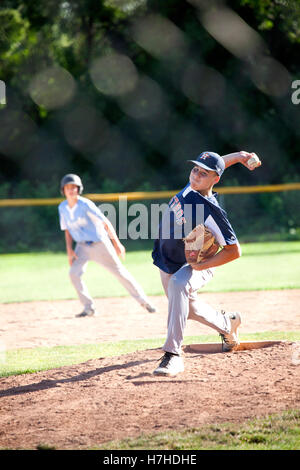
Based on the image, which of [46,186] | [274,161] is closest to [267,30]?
[274,161]

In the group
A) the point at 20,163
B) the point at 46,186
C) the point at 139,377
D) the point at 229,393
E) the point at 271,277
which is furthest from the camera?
the point at 20,163

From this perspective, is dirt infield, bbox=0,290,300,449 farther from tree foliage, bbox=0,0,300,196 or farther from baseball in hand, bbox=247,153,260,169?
tree foliage, bbox=0,0,300,196

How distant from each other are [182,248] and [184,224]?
290 mm

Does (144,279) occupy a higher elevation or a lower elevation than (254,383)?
higher

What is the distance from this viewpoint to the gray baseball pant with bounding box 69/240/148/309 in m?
8.56

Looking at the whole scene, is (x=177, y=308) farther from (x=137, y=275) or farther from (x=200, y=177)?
(x=137, y=275)

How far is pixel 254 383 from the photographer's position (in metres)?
4.93

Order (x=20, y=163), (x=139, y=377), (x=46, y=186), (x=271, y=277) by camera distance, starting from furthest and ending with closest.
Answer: (x=20, y=163)
(x=46, y=186)
(x=271, y=277)
(x=139, y=377)

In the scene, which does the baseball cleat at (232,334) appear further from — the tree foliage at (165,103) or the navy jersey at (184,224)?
the tree foliage at (165,103)

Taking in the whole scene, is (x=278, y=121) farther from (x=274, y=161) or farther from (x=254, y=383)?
(x=254, y=383)

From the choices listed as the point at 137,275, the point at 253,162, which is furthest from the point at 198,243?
the point at 137,275

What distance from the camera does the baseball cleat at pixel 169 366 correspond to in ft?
16.8

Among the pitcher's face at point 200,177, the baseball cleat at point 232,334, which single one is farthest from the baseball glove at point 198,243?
the baseball cleat at point 232,334
